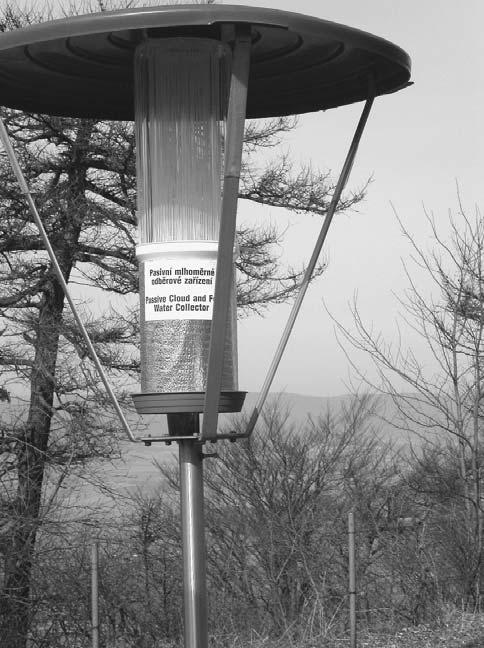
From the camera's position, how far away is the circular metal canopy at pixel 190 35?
3184 mm

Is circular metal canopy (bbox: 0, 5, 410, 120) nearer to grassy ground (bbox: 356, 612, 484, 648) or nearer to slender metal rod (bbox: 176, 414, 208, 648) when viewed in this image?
slender metal rod (bbox: 176, 414, 208, 648)

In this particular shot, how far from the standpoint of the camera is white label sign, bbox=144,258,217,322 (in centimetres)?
358

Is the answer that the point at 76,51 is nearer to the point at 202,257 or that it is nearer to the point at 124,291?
the point at 202,257

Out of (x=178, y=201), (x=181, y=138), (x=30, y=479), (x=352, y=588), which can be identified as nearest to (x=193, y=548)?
(x=178, y=201)

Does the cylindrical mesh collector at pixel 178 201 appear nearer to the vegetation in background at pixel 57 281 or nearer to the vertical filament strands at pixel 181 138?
the vertical filament strands at pixel 181 138

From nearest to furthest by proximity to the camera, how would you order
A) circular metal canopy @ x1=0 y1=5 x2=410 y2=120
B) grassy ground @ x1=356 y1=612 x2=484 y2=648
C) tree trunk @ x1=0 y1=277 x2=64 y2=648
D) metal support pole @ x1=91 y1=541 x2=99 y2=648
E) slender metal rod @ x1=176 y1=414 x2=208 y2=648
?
circular metal canopy @ x1=0 y1=5 x2=410 y2=120, slender metal rod @ x1=176 y1=414 x2=208 y2=648, metal support pole @ x1=91 y1=541 x2=99 y2=648, grassy ground @ x1=356 y1=612 x2=484 y2=648, tree trunk @ x1=0 y1=277 x2=64 y2=648

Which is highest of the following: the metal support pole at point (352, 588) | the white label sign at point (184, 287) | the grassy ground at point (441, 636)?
the white label sign at point (184, 287)

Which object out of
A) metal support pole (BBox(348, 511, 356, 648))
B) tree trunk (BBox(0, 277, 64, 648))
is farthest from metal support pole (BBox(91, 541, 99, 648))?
tree trunk (BBox(0, 277, 64, 648))

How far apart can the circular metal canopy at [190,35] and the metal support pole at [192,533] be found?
132 centimetres

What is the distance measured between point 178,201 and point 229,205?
0.46m

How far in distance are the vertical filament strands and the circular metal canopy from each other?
92 mm

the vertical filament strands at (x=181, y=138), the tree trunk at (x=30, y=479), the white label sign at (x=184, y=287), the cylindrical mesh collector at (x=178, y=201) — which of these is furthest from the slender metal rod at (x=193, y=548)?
the tree trunk at (x=30, y=479)

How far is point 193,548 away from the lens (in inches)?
146

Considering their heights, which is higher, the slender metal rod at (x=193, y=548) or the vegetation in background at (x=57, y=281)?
the vegetation in background at (x=57, y=281)
